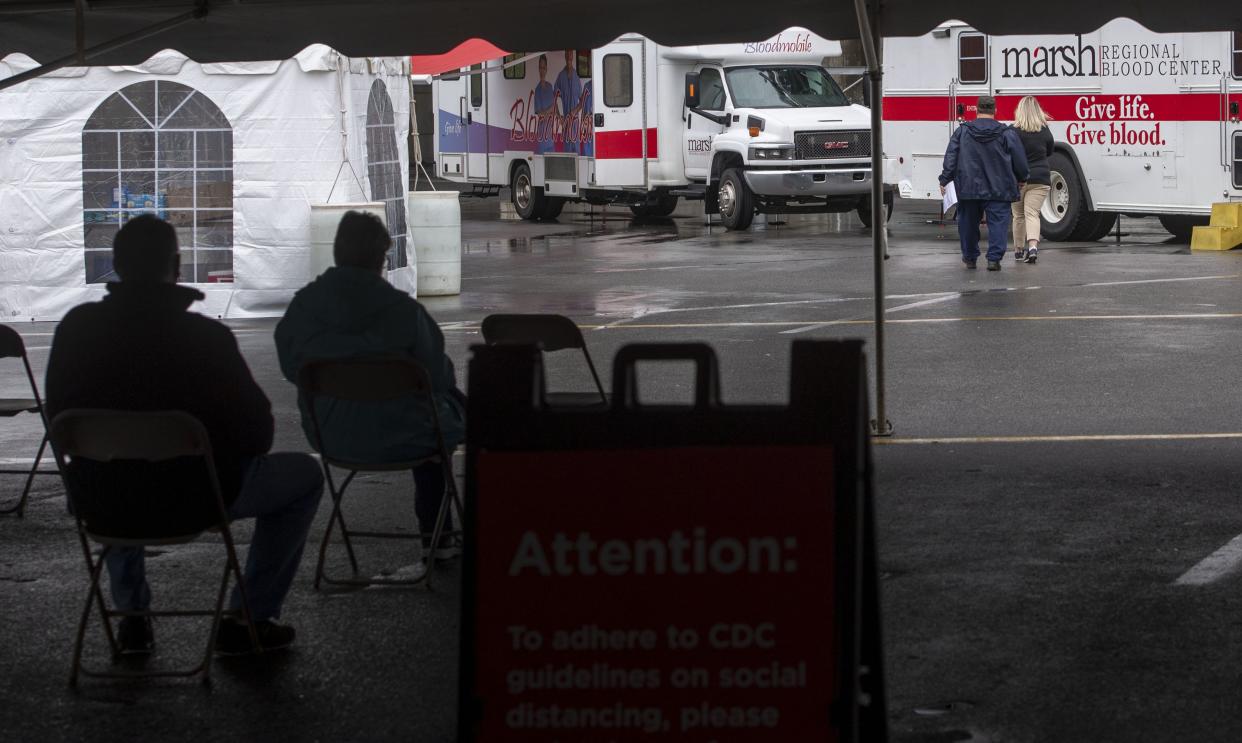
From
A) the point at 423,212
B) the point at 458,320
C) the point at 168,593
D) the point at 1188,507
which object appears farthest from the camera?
the point at 423,212

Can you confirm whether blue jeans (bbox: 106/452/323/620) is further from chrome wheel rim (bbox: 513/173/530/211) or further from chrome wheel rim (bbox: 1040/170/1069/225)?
chrome wheel rim (bbox: 513/173/530/211)

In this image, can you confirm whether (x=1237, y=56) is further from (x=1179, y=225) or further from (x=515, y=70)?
(x=515, y=70)

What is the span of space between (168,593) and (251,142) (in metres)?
9.29

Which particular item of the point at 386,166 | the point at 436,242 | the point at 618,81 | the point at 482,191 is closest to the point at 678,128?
the point at 618,81

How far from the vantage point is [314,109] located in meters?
15.4

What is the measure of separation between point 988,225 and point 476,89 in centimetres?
1306

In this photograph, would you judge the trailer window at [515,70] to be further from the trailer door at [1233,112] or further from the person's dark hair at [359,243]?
the person's dark hair at [359,243]

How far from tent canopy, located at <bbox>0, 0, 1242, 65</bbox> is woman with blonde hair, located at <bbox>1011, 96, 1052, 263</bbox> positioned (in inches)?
376

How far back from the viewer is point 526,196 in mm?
29203

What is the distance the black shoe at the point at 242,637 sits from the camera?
19.2 ft

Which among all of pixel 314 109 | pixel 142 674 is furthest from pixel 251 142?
pixel 142 674

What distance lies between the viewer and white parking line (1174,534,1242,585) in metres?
6.48

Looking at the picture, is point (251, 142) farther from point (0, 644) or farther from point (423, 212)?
point (0, 644)

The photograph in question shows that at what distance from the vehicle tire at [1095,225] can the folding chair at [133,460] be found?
18.0 metres
